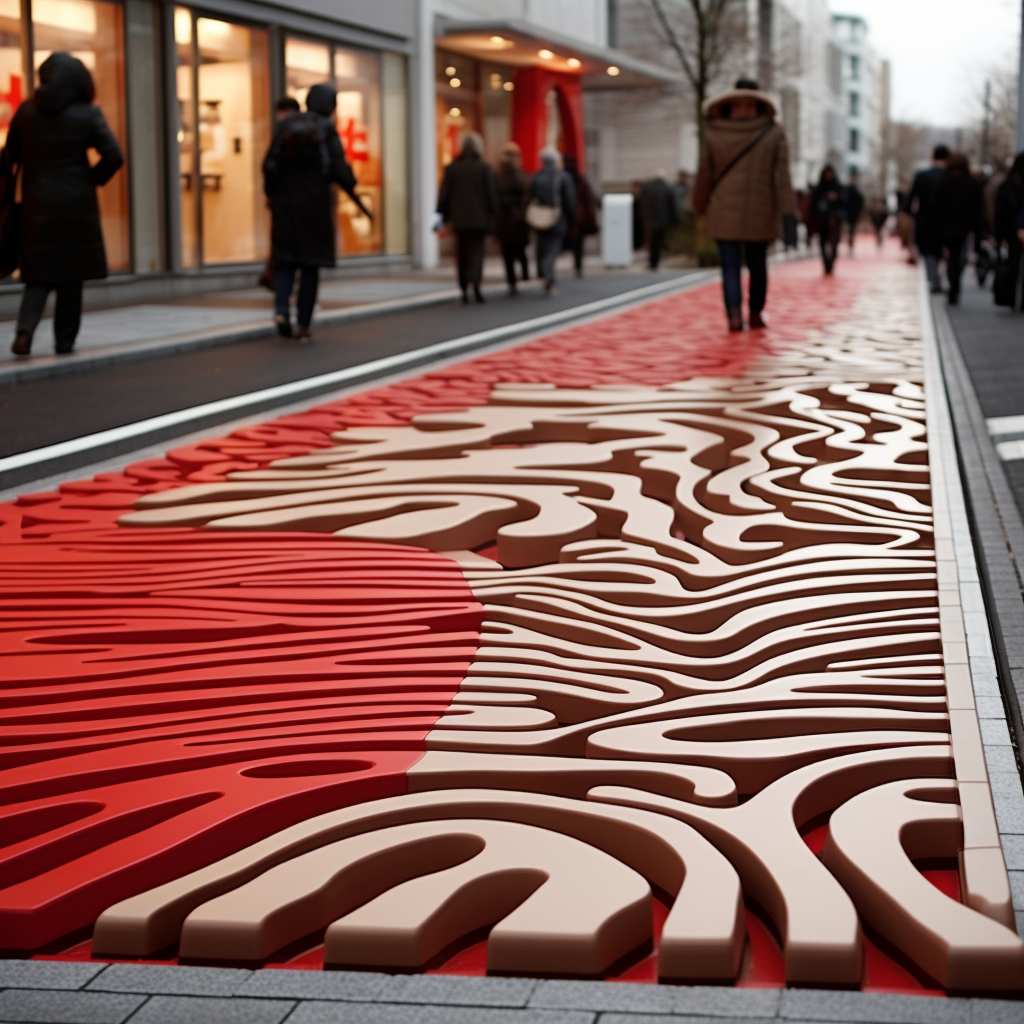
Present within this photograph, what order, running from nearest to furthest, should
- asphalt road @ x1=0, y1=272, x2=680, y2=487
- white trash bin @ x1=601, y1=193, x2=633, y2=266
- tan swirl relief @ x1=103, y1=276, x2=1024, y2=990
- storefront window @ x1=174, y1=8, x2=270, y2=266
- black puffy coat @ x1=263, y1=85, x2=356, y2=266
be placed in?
tan swirl relief @ x1=103, y1=276, x2=1024, y2=990
asphalt road @ x1=0, y1=272, x2=680, y2=487
black puffy coat @ x1=263, y1=85, x2=356, y2=266
storefront window @ x1=174, y1=8, x2=270, y2=266
white trash bin @ x1=601, y1=193, x2=633, y2=266

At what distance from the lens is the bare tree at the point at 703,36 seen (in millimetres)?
31984

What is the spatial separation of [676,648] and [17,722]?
4.89 ft

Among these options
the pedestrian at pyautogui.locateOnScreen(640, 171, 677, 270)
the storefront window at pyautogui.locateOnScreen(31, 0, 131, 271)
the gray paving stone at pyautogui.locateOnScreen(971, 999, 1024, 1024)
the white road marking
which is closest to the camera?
the gray paving stone at pyautogui.locateOnScreen(971, 999, 1024, 1024)

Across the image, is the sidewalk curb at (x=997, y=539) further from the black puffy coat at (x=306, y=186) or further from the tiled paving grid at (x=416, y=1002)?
the black puffy coat at (x=306, y=186)

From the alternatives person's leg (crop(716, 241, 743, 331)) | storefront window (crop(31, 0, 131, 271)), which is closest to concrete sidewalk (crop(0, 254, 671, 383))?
storefront window (crop(31, 0, 131, 271))

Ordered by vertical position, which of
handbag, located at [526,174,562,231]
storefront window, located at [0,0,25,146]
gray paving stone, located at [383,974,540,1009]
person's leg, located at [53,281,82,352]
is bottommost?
gray paving stone, located at [383,974,540,1009]

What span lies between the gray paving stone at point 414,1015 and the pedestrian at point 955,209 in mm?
16714

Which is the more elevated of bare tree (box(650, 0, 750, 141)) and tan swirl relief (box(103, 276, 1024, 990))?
bare tree (box(650, 0, 750, 141))

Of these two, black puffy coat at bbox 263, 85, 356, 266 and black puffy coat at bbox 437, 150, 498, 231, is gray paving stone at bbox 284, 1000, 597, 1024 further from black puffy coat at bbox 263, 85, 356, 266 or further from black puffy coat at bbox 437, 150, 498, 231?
black puffy coat at bbox 437, 150, 498, 231

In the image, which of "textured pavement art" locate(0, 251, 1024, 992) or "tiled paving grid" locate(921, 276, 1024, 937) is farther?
"tiled paving grid" locate(921, 276, 1024, 937)

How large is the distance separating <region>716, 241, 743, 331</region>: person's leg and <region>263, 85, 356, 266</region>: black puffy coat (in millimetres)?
3094

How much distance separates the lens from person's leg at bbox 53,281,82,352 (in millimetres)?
11617

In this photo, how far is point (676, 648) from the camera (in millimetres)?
3820

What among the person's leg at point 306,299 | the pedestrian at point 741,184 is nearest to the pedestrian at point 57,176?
the person's leg at point 306,299
